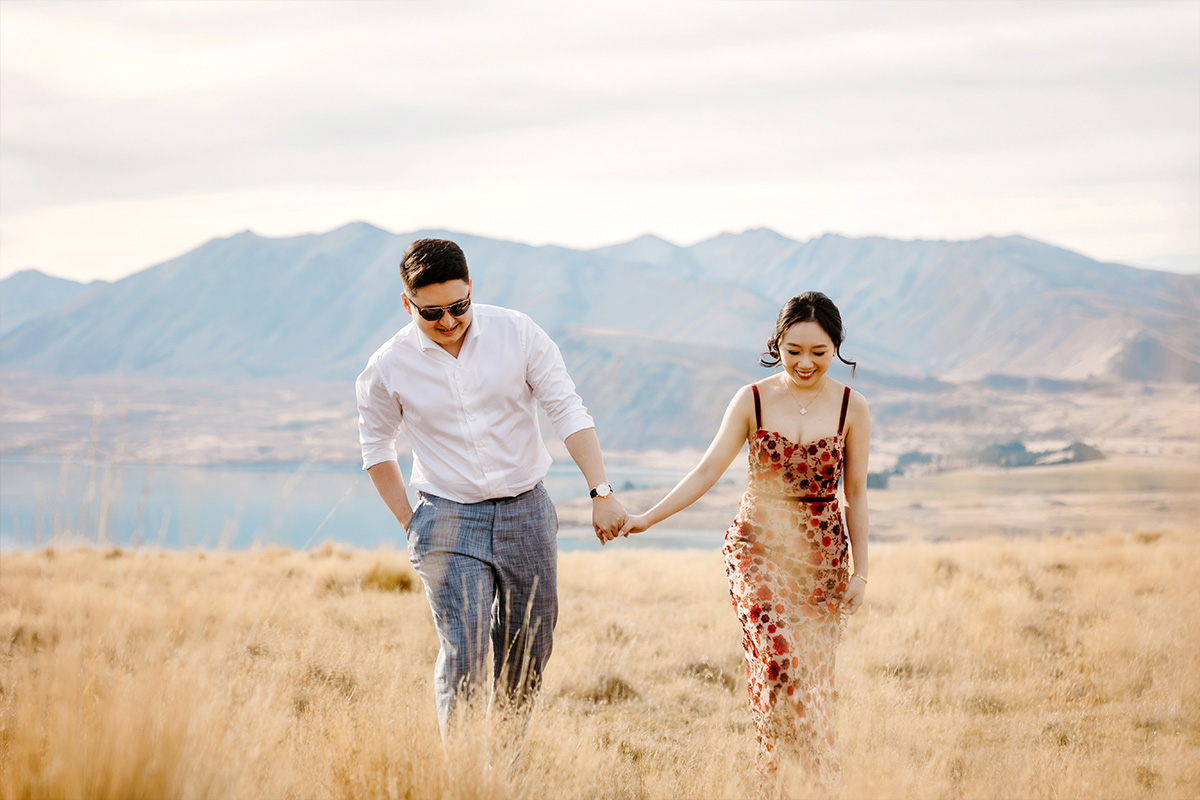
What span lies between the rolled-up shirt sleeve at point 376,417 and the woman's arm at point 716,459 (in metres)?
1.06

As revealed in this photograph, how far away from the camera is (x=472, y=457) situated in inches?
145

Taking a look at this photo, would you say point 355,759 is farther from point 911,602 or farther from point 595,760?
point 911,602

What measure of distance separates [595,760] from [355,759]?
117 centimetres

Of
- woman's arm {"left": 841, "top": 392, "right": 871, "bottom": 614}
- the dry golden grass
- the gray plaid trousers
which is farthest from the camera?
woman's arm {"left": 841, "top": 392, "right": 871, "bottom": 614}

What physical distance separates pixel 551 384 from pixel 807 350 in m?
1.02

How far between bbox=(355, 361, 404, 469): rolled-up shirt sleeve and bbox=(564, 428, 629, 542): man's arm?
714 millimetres

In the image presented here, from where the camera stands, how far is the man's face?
11.8 ft

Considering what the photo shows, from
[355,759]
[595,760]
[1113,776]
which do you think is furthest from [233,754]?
[1113,776]

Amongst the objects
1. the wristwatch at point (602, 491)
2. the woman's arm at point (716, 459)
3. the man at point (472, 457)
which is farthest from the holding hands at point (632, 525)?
the man at point (472, 457)

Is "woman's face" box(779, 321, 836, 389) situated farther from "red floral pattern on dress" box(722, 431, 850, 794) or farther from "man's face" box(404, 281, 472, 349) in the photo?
"man's face" box(404, 281, 472, 349)

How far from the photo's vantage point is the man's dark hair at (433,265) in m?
3.58

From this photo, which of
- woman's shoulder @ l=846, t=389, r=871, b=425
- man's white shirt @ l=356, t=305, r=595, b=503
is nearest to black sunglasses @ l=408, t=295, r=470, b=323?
man's white shirt @ l=356, t=305, r=595, b=503

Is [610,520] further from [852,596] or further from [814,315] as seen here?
[814,315]

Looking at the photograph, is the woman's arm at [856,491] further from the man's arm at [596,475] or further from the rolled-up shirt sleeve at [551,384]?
the rolled-up shirt sleeve at [551,384]
